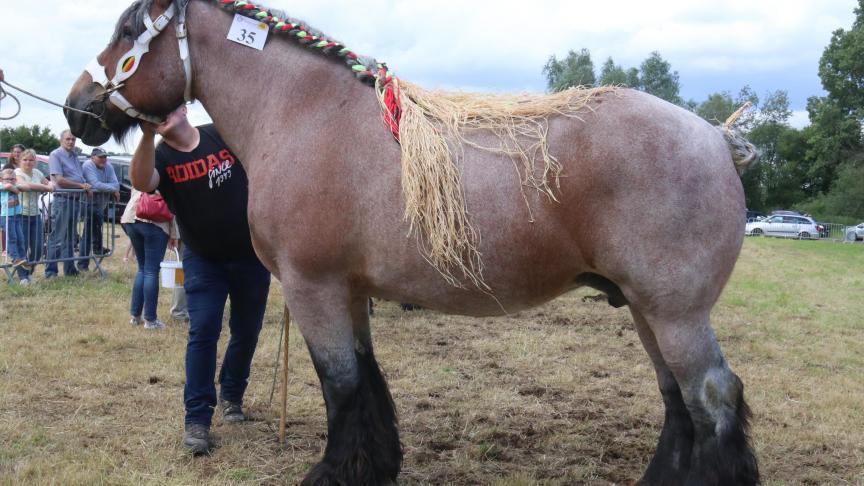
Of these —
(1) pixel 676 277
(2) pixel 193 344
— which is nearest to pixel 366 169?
(1) pixel 676 277

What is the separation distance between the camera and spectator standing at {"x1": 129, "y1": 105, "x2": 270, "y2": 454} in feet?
13.0

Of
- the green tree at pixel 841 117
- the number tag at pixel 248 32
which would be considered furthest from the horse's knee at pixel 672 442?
the green tree at pixel 841 117

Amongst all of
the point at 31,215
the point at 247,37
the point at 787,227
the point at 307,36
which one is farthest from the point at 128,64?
the point at 787,227

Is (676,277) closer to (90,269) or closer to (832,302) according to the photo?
(832,302)

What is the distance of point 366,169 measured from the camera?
9.77 feet

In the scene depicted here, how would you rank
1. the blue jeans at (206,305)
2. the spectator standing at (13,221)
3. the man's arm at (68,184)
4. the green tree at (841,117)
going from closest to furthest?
the blue jeans at (206,305) → the spectator standing at (13,221) → the man's arm at (68,184) → the green tree at (841,117)

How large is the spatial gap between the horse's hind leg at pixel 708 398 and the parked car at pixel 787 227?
122ft

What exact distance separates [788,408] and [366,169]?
12.7 ft

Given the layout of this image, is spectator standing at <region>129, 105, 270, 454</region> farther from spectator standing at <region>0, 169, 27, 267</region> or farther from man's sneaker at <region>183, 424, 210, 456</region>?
spectator standing at <region>0, 169, 27, 267</region>

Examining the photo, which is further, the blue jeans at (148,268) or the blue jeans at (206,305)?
the blue jeans at (148,268)

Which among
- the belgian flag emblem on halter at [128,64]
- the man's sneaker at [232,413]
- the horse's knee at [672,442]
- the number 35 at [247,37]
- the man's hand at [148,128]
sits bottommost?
the man's sneaker at [232,413]

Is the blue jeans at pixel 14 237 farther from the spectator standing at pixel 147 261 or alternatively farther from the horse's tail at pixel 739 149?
the horse's tail at pixel 739 149

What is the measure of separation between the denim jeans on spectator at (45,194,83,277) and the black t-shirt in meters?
6.87

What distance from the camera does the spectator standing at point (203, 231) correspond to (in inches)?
156
